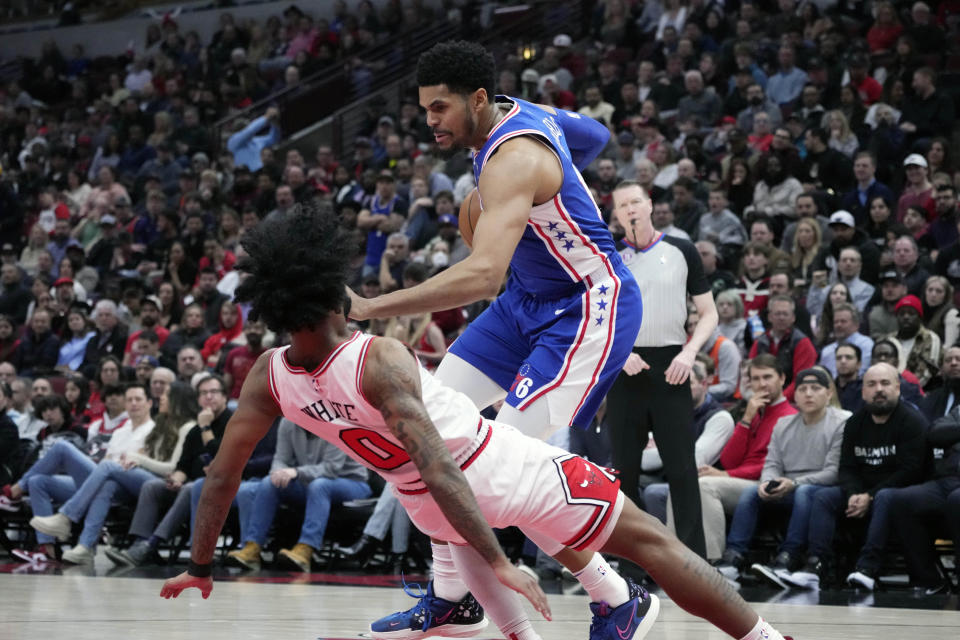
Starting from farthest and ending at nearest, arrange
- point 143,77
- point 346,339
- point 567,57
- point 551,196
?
point 143,77, point 567,57, point 551,196, point 346,339

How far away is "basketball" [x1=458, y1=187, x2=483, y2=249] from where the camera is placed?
4440 millimetres

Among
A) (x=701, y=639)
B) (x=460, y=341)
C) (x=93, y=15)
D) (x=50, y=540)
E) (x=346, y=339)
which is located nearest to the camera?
(x=346, y=339)

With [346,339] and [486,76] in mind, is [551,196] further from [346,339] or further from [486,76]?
[346,339]

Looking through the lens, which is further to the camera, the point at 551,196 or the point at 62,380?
the point at 62,380

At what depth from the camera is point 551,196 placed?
4137mm

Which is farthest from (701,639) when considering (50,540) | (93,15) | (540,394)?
(93,15)

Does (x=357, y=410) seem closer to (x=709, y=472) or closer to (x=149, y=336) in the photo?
(x=709, y=472)

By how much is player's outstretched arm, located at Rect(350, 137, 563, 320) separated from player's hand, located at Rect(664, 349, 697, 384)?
88.4 inches

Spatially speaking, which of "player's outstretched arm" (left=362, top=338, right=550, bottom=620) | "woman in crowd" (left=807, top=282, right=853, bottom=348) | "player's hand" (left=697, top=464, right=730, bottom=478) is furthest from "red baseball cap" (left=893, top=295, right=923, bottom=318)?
"player's outstretched arm" (left=362, top=338, right=550, bottom=620)

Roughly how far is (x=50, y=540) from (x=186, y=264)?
210 inches

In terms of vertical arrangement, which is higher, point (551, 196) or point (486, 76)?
point (486, 76)

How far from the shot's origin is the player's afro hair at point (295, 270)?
3.31 meters

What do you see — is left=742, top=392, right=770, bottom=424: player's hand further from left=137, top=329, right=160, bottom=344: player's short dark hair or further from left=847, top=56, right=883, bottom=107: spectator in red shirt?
left=137, top=329, right=160, bottom=344: player's short dark hair

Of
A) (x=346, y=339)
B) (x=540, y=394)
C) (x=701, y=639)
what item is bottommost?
(x=701, y=639)
